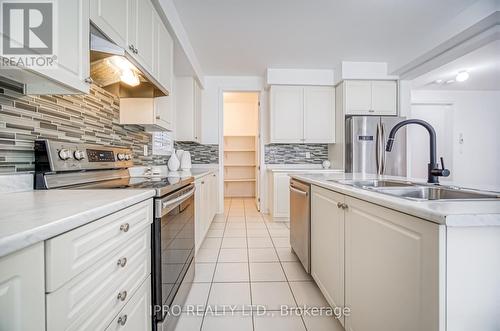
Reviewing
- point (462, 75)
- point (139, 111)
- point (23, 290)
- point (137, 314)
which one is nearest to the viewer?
point (23, 290)

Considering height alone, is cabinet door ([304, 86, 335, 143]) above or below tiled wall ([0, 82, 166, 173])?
above

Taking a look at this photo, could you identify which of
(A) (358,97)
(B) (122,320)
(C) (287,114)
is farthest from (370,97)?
(B) (122,320)

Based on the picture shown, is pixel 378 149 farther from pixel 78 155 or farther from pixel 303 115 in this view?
pixel 78 155

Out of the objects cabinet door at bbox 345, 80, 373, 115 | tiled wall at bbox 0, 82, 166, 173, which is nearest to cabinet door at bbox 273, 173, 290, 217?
cabinet door at bbox 345, 80, 373, 115

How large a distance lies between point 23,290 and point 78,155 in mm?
1046

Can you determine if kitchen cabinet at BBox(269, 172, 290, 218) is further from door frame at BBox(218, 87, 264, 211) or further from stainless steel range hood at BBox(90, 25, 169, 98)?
stainless steel range hood at BBox(90, 25, 169, 98)

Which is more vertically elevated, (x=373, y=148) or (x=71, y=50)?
(x=71, y=50)

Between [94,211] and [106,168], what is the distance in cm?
110

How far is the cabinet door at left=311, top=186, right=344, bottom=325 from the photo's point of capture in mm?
1224

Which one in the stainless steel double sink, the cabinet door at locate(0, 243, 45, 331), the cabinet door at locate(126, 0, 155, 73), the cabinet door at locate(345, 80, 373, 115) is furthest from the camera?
the cabinet door at locate(345, 80, 373, 115)

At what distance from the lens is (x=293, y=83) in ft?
12.4

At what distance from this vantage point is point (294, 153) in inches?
162

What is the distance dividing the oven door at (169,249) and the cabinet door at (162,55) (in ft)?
3.22

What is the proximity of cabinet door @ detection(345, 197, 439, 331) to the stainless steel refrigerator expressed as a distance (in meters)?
2.62
